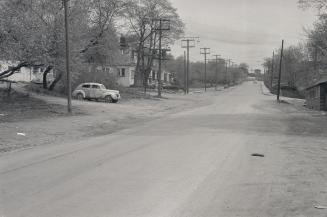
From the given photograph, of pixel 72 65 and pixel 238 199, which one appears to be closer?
pixel 238 199

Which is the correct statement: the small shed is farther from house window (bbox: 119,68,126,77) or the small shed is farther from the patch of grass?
house window (bbox: 119,68,126,77)

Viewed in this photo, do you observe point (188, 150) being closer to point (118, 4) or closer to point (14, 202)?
point (14, 202)

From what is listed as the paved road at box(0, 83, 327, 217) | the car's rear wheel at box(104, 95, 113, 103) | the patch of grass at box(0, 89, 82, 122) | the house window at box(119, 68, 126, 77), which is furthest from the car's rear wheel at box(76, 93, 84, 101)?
the house window at box(119, 68, 126, 77)

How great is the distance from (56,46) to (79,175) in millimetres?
Result: 22799

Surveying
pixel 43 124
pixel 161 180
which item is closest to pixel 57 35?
pixel 43 124

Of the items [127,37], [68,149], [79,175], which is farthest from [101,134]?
[127,37]

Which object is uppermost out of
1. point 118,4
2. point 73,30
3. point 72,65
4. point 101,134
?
point 118,4

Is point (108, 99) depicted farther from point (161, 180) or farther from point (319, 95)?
point (161, 180)

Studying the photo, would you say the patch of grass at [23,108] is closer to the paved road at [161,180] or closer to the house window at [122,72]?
the paved road at [161,180]

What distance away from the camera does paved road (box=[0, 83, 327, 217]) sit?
25.8 feet

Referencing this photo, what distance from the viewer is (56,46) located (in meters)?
32.2

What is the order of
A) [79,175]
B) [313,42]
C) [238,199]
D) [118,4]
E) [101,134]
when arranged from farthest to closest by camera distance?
[118,4]
[313,42]
[101,134]
[79,175]
[238,199]

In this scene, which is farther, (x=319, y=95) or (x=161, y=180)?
(x=319, y=95)

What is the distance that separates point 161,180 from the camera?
1020 cm
